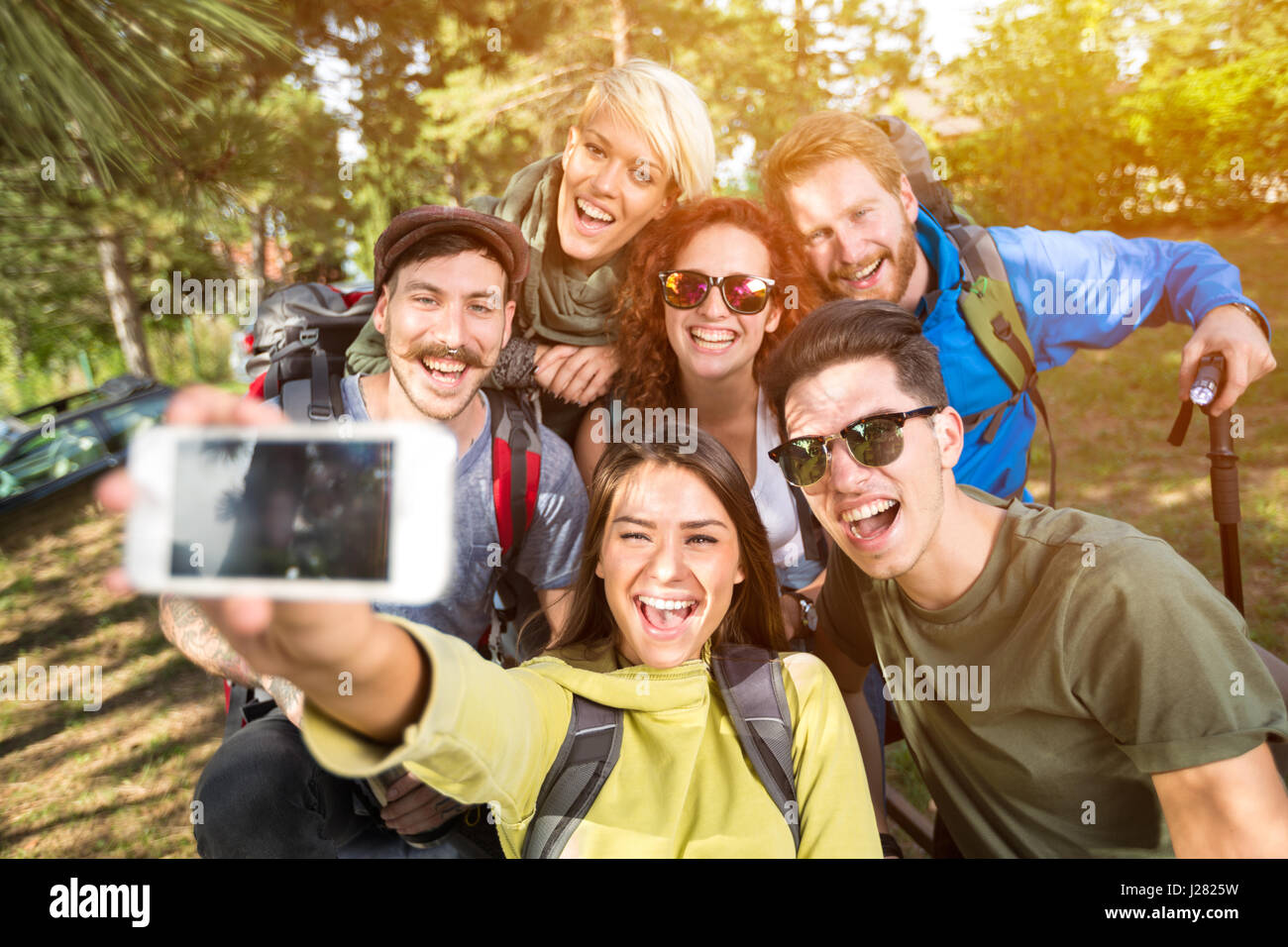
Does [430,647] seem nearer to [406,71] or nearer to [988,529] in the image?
[988,529]

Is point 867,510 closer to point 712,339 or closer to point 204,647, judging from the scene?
point 712,339

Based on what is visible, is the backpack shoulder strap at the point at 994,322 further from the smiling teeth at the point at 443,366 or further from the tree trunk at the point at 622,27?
the tree trunk at the point at 622,27

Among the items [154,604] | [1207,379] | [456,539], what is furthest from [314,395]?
[154,604]

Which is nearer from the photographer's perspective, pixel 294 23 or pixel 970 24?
pixel 970 24

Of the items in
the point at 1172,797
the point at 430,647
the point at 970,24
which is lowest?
the point at 1172,797

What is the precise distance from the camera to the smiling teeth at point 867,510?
149 cm

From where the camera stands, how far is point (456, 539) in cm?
187

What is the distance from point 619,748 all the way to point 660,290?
130 centimetres

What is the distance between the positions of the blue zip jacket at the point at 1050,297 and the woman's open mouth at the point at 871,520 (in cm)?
68

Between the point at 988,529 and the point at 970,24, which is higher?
the point at 970,24

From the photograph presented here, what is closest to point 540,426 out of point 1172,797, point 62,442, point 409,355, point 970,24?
point 409,355

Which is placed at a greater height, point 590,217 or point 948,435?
point 590,217

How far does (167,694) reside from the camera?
135 inches

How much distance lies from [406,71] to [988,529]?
4.99 meters
